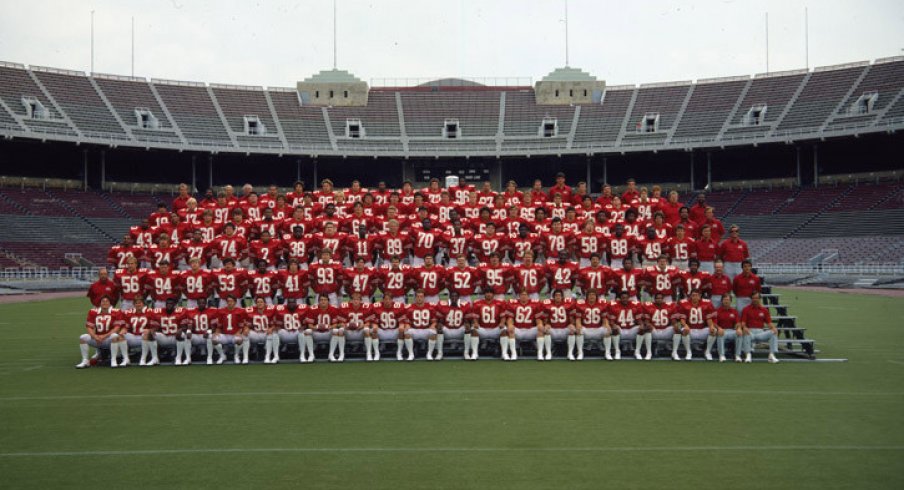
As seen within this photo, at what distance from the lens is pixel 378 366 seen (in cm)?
1122

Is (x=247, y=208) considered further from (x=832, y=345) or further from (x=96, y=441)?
(x=832, y=345)

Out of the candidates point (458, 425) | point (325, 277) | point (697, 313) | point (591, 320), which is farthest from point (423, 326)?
point (458, 425)

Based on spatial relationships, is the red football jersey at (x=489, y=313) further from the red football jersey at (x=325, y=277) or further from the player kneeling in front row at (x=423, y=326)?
the red football jersey at (x=325, y=277)

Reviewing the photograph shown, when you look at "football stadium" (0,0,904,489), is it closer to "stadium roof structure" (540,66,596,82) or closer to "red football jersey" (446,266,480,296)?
"red football jersey" (446,266,480,296)

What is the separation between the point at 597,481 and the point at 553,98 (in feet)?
146

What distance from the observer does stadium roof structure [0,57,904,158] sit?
130ft

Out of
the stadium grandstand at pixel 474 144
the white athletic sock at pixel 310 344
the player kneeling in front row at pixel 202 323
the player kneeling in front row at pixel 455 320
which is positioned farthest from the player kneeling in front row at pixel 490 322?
the stadium grandstand at pixel 474 144

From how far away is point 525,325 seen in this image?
11938 mm

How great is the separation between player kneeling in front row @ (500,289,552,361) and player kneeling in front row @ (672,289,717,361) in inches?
85.2

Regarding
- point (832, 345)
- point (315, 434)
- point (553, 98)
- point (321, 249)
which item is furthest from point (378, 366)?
point (553, 98)

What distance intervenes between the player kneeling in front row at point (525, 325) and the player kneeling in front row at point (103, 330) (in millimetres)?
6157

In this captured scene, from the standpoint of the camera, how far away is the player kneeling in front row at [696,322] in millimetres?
11672

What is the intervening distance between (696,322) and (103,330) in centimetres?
954

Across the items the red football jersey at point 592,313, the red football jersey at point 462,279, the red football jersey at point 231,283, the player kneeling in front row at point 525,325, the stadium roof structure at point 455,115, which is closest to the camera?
the player kneeling in front row at point 525,325
